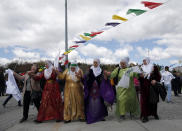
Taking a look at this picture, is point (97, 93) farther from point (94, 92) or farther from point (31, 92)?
point (31, 92)

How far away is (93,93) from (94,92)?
0.14ft

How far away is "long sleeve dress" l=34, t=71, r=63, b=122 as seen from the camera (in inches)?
231

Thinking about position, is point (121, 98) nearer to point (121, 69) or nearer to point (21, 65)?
point (121, 69)

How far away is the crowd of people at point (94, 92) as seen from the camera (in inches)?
225

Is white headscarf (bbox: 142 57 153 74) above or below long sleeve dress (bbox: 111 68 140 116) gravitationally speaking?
above

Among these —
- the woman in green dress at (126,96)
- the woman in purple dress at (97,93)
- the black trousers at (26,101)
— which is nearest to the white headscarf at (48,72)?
the black trousers at (26,101)

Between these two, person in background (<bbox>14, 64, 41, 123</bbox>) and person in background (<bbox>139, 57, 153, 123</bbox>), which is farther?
person in background (<bbox>14, 64, 41, 123</bbox>)

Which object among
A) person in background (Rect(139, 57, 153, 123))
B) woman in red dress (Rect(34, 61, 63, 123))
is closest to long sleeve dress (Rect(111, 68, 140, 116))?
person in background (Rect(139, 57, 153, 123))

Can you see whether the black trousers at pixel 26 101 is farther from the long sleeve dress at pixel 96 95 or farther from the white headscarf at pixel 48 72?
the long sleeve dress at pixel 96 95

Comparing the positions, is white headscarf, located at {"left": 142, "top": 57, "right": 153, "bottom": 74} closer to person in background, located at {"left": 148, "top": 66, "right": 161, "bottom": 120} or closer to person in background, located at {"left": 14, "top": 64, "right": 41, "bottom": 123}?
person in background, located at {"left": 148, "top": 66, "right": 161, "bottom": 120}

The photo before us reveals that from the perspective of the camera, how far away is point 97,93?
5.88 metres

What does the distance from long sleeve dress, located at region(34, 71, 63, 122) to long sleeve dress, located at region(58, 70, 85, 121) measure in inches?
10.5

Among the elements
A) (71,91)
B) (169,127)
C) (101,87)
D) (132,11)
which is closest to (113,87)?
(101,87)

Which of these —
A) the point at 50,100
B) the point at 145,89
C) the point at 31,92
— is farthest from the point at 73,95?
the point at 145,89
